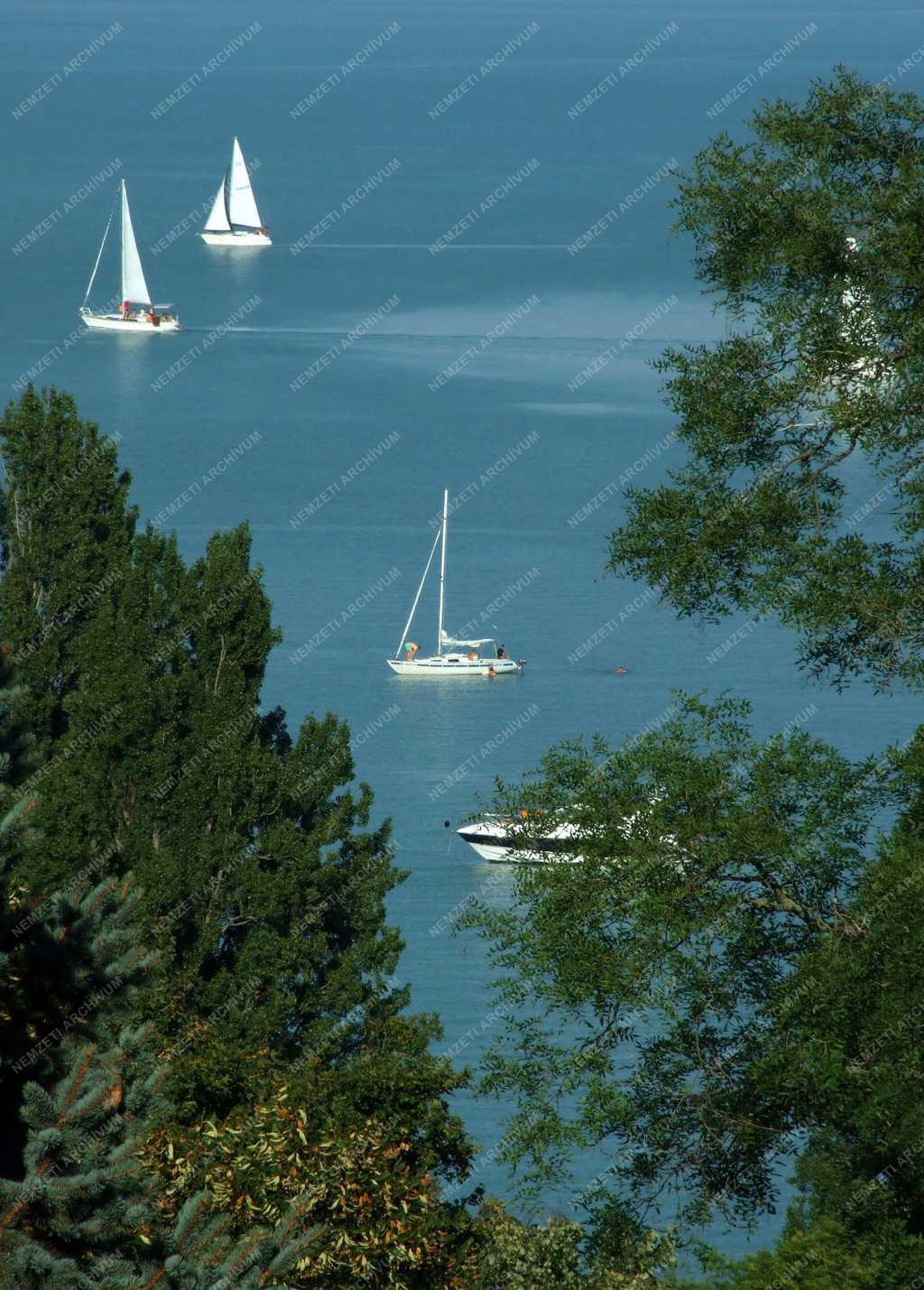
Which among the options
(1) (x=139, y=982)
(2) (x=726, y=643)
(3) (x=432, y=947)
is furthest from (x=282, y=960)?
(2) (x=726, y=643)

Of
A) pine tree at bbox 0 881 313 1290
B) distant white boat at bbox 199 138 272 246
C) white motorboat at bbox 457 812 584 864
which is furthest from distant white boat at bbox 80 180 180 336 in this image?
pine tree at bbox 0 881 313 1290

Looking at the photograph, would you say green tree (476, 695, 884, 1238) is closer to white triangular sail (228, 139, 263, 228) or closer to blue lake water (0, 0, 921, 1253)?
blue lake water (0, 0, 921, 1253)

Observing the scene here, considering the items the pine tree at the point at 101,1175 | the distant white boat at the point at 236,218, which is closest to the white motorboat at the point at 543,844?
the pine tree at the point at 101,1175

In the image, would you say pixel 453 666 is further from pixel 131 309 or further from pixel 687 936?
pixel 131 309

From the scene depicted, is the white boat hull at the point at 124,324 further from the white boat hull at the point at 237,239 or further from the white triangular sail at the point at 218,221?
the white triangular sail at the point at 218,221

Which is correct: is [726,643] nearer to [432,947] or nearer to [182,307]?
[432,947]

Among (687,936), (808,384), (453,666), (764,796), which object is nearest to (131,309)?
(453,666)
